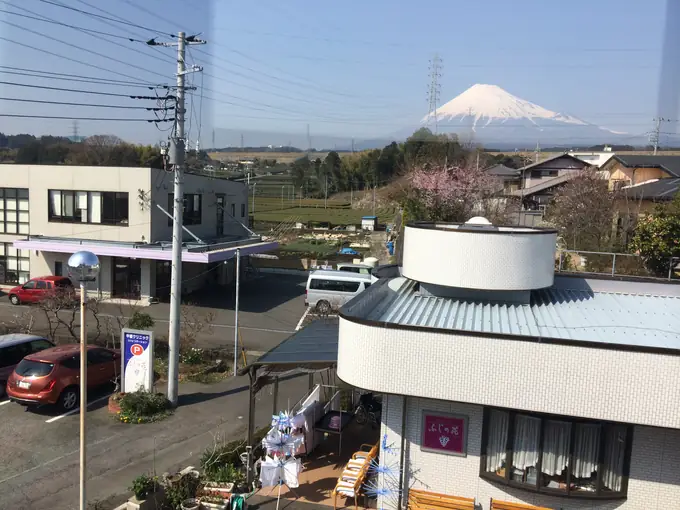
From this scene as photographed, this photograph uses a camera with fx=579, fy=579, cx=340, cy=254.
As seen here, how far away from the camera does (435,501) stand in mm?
8539

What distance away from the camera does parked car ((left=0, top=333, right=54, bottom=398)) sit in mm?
14789

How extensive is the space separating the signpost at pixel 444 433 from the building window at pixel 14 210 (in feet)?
90.2

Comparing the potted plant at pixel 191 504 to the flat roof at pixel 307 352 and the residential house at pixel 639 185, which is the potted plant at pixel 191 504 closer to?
the flat roof at pixel 307 352

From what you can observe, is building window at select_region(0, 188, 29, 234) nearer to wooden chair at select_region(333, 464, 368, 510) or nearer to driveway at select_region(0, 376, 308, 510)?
driveway at select_region(0, 376, 308, 510)

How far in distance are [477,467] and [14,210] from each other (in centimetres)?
2896

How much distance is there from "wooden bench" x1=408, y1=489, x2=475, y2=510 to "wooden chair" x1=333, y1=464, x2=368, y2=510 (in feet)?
2.78

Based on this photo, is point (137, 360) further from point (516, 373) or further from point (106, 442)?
Result: point (516, 373)

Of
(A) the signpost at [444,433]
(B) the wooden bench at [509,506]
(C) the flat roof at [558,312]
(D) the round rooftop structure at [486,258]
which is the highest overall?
(D) the round rooftop structure at [486,258]

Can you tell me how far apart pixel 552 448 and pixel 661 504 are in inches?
62.1

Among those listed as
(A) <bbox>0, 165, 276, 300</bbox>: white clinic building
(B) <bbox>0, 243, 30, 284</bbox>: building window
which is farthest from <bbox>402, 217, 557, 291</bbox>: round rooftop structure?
(B) <bbox>0, 243, 30, 284</bbox>: building window

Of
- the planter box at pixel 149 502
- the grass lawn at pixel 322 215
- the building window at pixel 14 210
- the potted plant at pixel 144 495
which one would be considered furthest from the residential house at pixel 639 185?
the building window at pixel 14 210

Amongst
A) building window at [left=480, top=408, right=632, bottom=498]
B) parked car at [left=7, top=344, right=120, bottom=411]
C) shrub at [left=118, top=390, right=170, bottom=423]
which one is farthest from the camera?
shrub at [left=118, top=390, right=170, bottom=423]

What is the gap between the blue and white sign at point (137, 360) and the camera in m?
14.2

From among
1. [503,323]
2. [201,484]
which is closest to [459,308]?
[503,323]
